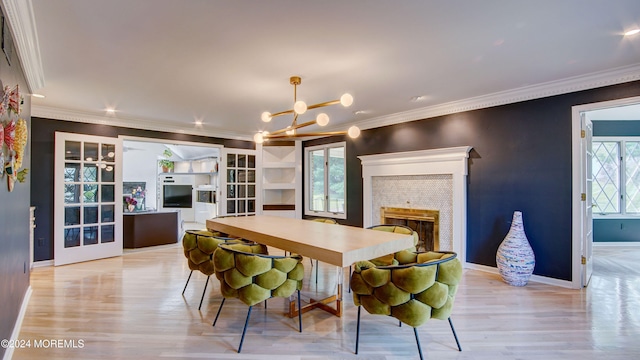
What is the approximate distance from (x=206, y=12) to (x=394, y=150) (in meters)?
3.56

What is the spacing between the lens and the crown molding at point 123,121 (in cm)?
436

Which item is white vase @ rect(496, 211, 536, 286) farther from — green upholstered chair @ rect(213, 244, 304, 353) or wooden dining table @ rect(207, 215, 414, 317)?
green upholstered chair @ rect(213, 244, 304, 353)

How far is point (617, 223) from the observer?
5.57 m

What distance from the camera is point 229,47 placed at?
2.48 metres

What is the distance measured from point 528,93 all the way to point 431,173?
4.86 ft

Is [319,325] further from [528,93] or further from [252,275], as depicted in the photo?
[528,93]

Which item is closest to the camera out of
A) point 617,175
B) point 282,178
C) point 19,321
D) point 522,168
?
point 19,321

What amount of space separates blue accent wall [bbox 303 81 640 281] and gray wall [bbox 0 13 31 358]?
14.6 ft

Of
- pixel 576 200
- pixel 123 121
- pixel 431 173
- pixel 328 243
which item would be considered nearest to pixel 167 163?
pixel 123 121

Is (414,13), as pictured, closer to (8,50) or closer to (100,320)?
(8,50)

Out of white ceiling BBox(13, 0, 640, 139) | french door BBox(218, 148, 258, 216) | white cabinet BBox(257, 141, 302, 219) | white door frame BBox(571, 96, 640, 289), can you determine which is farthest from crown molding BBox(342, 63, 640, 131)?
french door BBox(218, 148, 258, 216)

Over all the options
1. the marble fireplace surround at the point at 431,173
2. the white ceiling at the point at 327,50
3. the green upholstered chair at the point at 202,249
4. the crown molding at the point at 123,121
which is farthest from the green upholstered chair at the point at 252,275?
the crown molding at the point at 123,121

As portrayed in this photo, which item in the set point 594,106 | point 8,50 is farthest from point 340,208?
point 8,50

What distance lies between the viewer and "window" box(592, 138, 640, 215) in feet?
18.2
